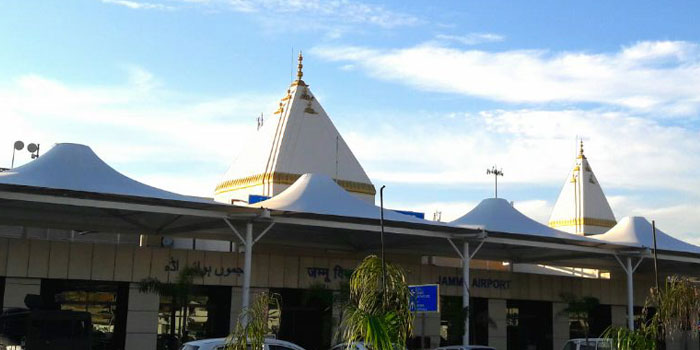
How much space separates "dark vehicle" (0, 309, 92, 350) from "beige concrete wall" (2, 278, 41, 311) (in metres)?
4.02

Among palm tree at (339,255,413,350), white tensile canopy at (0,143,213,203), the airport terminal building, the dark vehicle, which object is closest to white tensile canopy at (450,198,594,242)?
the airport terminal building

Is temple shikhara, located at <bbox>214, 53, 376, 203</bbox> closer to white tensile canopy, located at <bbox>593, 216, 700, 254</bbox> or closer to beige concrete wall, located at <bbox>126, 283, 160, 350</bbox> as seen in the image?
beige concrete wall, located at <bbox>126, 283, 160, 350</bbox>

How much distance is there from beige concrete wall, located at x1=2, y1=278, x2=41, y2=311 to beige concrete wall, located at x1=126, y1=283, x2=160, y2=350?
2856 mm

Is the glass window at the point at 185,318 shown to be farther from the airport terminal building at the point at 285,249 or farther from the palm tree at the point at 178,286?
the palm tree at the point at 178,286

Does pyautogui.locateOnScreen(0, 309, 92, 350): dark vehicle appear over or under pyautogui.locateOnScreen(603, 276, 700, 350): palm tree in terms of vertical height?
under

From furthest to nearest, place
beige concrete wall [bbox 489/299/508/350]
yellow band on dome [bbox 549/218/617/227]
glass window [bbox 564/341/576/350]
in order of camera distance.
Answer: yellow band on dome [bbox 549/218/617/227]
beige concrete wall [bbox 489/299/508/350]
glass window [bbox 564/341/576/350]

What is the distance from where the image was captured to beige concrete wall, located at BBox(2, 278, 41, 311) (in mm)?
25609

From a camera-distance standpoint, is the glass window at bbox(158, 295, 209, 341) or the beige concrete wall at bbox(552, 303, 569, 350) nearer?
the glass window at bbox(158, 295, 209, 341)

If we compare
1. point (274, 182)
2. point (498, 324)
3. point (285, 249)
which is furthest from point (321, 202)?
point (498, 324)

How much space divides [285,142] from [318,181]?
11.0 m

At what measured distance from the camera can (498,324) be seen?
35375 millimetres

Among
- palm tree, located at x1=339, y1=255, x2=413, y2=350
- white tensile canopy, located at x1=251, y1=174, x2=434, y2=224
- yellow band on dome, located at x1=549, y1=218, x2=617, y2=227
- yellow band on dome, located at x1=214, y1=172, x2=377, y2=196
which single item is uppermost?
yellow band on dome, located at x1=549, y1=218, x2=617, y2=227

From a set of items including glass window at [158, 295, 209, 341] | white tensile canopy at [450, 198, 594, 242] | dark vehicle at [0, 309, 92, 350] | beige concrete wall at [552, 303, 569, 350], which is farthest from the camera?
beige concrete wall at [552, 303, 569, 350]

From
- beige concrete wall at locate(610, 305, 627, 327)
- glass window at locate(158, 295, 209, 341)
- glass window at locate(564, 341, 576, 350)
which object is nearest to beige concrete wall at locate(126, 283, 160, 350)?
glass window at locate(158, 295, 209, 341)
